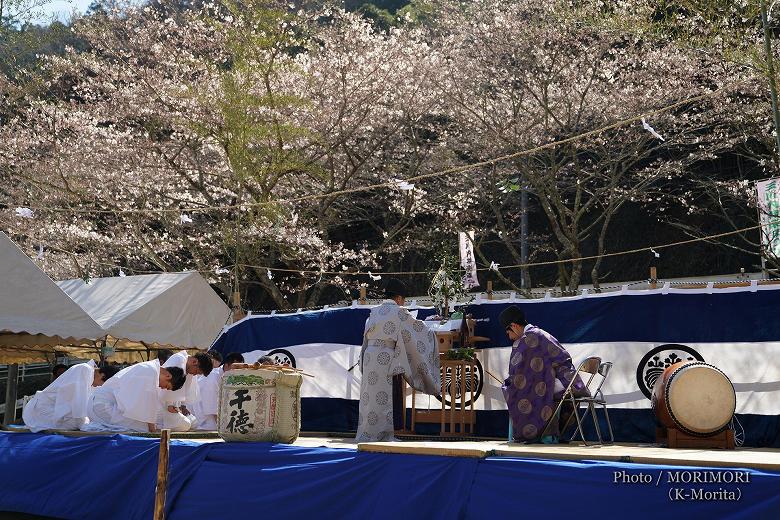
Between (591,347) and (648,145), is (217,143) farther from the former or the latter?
(591,347)

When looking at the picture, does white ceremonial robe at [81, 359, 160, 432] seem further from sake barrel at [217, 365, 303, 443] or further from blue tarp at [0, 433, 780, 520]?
sake barrel at [217, 365, 303, 443]

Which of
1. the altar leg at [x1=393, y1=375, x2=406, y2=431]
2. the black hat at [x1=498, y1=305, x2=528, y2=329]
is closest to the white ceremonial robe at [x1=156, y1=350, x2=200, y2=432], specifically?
the altar leg at [x1=393, y1=375, x2=406, y2=431]

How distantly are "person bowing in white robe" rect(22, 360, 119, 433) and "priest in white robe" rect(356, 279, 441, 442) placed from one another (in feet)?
9.59

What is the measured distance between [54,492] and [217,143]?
9703mm

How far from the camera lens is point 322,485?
19.4 ft

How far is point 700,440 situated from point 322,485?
271 centimetres

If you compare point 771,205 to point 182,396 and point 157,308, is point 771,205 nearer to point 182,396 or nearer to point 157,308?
point 182,396

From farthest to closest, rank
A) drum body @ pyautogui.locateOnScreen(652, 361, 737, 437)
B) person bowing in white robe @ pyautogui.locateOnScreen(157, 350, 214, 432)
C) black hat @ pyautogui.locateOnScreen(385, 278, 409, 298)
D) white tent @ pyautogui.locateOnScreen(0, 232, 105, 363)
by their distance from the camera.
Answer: white tent @ pyautogui.locateOnScreen(0, 232, 105, 363)
person bowing in white robe @ pyautogui.locateOnScreen(157, 350, 214, 432)
black hat @ pyautogui.locateOnScreen(385, 278, 409, 298)
drum body @ pyautogui.locateOnScreen(652, 361, 737, 437)

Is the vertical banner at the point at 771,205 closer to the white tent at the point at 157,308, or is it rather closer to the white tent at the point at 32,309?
the white tent at the point at 157,308

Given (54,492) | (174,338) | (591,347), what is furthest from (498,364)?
(174,338)

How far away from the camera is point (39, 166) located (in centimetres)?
1739

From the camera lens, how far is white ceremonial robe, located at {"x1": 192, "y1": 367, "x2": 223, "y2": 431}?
356 inches

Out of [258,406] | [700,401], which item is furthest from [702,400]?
[258,406]

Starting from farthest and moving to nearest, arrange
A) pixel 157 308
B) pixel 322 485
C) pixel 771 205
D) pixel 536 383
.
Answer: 1. pixel 157 308
2. pixel 771 205
3. pixel 536 383
4. pixel 322 485
